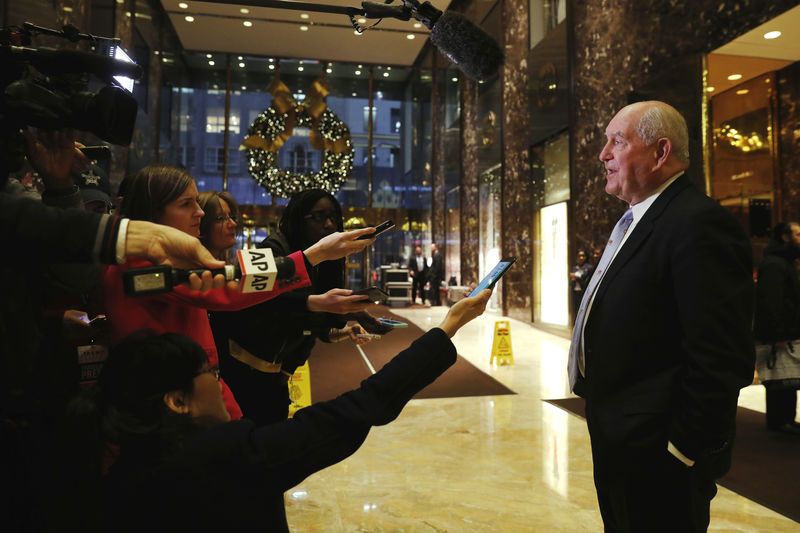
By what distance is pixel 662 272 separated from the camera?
133 centimetres

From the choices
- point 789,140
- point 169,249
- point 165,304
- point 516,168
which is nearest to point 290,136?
point 516,168

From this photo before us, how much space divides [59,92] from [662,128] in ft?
4.67

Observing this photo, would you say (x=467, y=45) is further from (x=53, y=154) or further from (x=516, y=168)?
(x=516, y=168)

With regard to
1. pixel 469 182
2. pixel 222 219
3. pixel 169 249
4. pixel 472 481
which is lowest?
pixel 472 481

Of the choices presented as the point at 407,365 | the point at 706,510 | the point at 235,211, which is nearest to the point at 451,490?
the point at 706,510

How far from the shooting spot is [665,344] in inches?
52.6

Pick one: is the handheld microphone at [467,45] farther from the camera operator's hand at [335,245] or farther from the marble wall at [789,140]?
the marble wall at [789,140]

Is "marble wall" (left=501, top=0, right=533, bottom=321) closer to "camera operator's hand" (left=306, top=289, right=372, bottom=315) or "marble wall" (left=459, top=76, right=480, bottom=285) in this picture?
"marble wall" (left=459, top=76, right=480, bottom=285)

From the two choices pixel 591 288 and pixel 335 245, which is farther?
pixel 591 288

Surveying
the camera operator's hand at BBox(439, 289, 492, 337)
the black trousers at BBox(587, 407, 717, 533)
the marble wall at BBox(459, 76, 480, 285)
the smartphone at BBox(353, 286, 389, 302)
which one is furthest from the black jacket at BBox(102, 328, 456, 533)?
the marble wall at BBox(459, 76, 480, 285)

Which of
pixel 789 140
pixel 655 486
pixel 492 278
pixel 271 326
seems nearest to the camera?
pixel 492 278

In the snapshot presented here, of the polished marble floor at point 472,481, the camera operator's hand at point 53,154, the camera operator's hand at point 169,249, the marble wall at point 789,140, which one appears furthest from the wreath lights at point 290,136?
the camera operator's hand at point 169,249

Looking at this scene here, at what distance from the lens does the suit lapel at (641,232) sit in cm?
139

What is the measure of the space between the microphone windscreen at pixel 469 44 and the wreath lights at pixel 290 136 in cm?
1122
